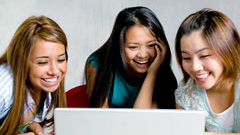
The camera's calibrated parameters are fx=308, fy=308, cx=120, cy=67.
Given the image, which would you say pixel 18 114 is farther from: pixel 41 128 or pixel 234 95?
pixel 234 95

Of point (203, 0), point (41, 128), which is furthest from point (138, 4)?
point (41, 128)

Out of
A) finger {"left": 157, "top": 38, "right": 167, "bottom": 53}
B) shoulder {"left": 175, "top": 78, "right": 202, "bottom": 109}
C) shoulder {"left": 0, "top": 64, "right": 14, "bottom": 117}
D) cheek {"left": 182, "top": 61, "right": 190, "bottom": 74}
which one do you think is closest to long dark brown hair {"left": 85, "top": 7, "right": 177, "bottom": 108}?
finger {"left": 157, "top": 38, "right": 167, "bottom": 53}

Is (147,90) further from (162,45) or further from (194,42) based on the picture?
(194,42)

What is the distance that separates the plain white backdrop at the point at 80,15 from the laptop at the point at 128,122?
97 centimetres

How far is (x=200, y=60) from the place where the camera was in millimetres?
1382

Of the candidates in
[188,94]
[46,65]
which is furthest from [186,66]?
[46,65]

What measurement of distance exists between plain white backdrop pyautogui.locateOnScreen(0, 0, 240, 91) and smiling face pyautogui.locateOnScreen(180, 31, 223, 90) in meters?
0.39

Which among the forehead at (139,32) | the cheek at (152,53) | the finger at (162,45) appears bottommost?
the cheek at (152,53)

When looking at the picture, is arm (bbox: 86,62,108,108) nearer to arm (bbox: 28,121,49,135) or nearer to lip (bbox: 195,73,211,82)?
arm (bbox: 28,121,49,135)

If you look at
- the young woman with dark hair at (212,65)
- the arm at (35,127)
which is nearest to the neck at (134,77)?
the young woman with dark hair at (212,65)

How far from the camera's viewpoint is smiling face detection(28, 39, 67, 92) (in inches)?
59.5

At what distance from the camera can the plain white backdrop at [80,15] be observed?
1.73 metres

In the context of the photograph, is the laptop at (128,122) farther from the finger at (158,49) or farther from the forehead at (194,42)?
the finger at (158,49)

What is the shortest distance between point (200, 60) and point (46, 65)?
746mm
